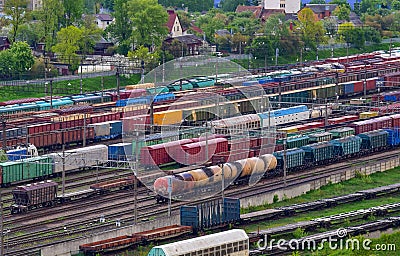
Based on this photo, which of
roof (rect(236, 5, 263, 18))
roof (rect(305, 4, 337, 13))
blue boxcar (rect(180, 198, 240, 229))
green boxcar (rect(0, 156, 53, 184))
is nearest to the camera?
blue boxcar (rect(180, 198, 240, 229))

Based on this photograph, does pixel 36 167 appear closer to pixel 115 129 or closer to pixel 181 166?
pixel 181 166

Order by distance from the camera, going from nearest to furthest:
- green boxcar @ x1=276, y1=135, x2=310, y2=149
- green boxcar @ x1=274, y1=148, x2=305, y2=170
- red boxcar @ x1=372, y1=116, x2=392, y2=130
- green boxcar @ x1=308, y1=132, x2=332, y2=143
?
1. green boxcar @ x1=274, y1=148, x2=305, y2=170
2. green boxcar @ x1=276, y1=135, x2=310, y2=149
3. green boxcar @ x1=308, y1=132, x2=332, y2=143
4. red boxcar @ x1=372, y1=116, x2=392, y2=130

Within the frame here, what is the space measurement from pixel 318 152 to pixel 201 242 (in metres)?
20.3

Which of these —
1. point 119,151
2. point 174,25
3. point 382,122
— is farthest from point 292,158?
point 174,25

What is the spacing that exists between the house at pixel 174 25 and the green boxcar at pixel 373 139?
156 ft

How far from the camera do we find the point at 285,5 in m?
128

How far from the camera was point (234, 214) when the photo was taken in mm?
39812

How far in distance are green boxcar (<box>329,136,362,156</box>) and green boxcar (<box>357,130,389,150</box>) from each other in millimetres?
534

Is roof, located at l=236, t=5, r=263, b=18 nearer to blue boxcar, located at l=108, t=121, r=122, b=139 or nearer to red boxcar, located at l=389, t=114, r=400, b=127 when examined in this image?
red boxcar, located at l=389, t=114, r=400, b=127

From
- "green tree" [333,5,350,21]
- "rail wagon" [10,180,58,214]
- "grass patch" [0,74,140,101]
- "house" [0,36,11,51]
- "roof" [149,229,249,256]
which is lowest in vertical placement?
"rail wagon" [10,180,58,214]

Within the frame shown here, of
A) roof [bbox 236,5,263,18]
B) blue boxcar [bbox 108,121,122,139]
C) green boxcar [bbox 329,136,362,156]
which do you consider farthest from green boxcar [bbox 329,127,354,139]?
roof [bbox 236,5,263,18]

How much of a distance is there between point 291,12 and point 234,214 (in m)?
89.5

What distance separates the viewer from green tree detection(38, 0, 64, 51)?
9056 cm

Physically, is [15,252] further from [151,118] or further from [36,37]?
[36,37]
